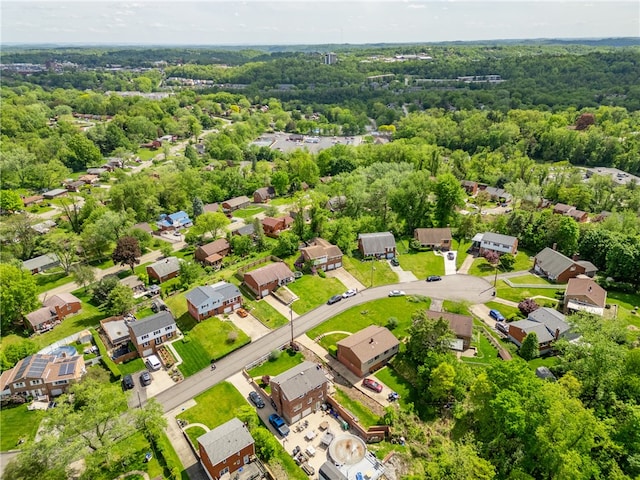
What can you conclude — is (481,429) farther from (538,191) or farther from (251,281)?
(538,191)

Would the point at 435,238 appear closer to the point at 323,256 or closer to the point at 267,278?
the point at 323,256

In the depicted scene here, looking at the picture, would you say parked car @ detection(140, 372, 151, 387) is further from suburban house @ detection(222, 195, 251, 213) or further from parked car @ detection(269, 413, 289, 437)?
suburban house @ detection(222, 195, 251, 213)

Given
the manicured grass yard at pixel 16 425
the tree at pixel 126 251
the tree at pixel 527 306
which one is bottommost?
the manicured grass yard at pixel 16 425

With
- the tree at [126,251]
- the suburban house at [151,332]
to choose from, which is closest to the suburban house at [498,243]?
the suburban house at [151,332]

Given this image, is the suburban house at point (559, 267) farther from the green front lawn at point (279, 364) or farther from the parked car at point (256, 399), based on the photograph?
the parked car at point (256, 399)

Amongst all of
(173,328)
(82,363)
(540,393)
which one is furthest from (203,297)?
(540,393)

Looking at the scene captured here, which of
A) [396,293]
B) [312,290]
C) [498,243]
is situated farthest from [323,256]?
[498,243]
